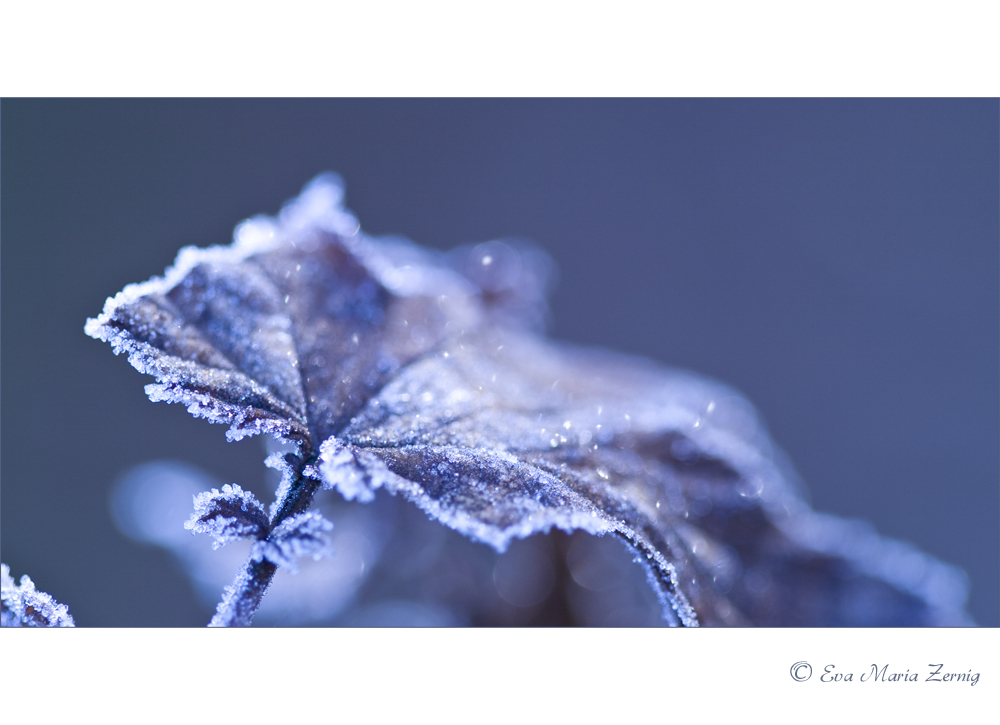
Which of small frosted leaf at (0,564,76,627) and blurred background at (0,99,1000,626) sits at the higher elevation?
blurred background at (0,99,1000,626)

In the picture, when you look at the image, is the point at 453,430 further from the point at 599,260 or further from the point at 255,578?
the point at 599,260

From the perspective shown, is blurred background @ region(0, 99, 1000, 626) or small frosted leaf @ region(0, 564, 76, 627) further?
blurred background @ region(0, 99, 1000, 626)

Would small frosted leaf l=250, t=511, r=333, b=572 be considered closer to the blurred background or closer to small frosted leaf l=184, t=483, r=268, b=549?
small frosted leaf l=184, t=483, r=268, b=549

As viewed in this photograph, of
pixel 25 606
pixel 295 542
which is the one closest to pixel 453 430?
pixel 295 542

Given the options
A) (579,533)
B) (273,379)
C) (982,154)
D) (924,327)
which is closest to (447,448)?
(273,379)

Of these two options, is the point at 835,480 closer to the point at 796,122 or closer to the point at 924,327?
the point at 924,327
